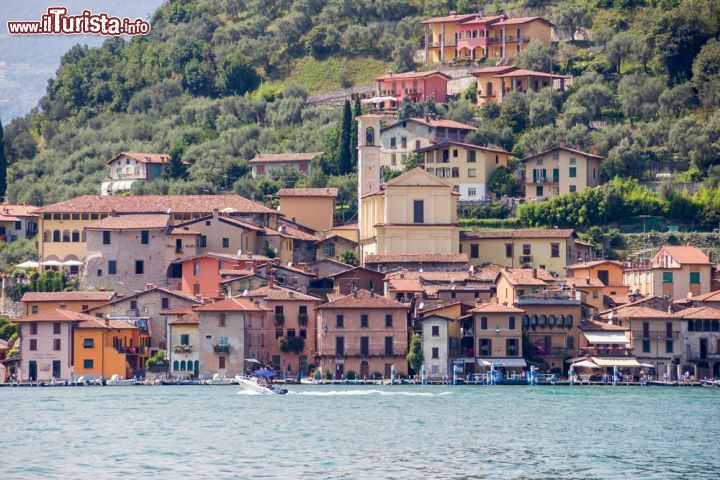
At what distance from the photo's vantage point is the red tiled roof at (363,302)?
87.6 metres

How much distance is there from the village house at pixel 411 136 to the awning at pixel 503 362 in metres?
25.3

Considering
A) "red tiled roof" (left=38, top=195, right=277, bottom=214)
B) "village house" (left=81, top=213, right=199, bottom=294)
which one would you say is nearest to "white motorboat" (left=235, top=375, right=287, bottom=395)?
"village house" (left=81, top=213, right=199, bottom=294)

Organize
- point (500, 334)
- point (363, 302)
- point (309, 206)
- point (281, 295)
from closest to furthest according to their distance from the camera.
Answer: point (500, 334), point (363, 302), point (281, 295), point (309, 206)

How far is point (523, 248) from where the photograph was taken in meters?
98.8

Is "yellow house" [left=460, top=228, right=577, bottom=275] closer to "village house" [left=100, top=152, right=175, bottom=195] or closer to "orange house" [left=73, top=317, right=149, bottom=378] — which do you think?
"orange house" [left=73, top=317, right=149, bottom=378]

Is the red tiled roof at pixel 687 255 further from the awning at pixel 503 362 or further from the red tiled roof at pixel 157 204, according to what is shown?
the red tiled roof at pixel 157 204

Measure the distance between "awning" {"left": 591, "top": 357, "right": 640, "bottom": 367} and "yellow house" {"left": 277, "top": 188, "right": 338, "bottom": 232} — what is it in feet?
74.0

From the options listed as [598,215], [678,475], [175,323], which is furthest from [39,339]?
[678,475]

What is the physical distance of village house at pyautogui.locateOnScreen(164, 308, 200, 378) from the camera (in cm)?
8775

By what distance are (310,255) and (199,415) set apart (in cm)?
3060

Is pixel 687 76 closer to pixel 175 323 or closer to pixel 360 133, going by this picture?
pixel 360 133

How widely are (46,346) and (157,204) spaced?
16177 millimetres

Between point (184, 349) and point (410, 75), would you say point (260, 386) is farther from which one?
point (410, 75)

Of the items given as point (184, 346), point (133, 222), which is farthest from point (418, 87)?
point (184, 346)
